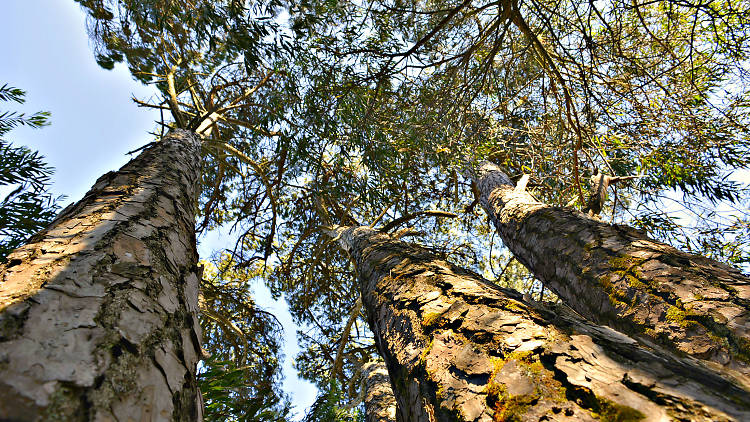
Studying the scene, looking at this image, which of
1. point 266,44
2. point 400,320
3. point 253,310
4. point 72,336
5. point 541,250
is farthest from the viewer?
point 253,310

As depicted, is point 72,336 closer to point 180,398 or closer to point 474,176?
point 180,398

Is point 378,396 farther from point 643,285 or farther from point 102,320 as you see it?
point 102,320

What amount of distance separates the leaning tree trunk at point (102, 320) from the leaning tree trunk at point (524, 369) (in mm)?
558

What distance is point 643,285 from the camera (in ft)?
5.78

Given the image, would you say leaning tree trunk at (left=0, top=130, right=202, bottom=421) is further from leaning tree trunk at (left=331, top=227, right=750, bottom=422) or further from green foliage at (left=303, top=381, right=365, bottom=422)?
green foliage at (left=303, top=381, right=365, bottom=422)

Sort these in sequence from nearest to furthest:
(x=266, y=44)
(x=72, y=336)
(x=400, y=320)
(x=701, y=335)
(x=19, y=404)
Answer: (x=19, y=404) < (x=72, y=336) < (x=400, y=320) < (x=701, y=335) < (x=266, y=44)

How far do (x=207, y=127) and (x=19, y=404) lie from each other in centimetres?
412

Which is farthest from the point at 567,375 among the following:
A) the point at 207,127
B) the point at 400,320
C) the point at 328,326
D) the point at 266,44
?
the point at 328,326

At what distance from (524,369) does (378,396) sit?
3.06 meters

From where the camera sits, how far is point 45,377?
0.52 metres

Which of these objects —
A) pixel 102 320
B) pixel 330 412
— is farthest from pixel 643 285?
pixel 330 412

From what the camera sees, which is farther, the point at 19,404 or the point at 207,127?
the point at 207,127

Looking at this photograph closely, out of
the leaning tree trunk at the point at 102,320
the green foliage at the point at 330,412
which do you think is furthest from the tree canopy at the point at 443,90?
the leaning tree trunk at the point at 102,320

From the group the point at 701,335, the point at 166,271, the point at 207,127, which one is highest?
the point at 207,127
